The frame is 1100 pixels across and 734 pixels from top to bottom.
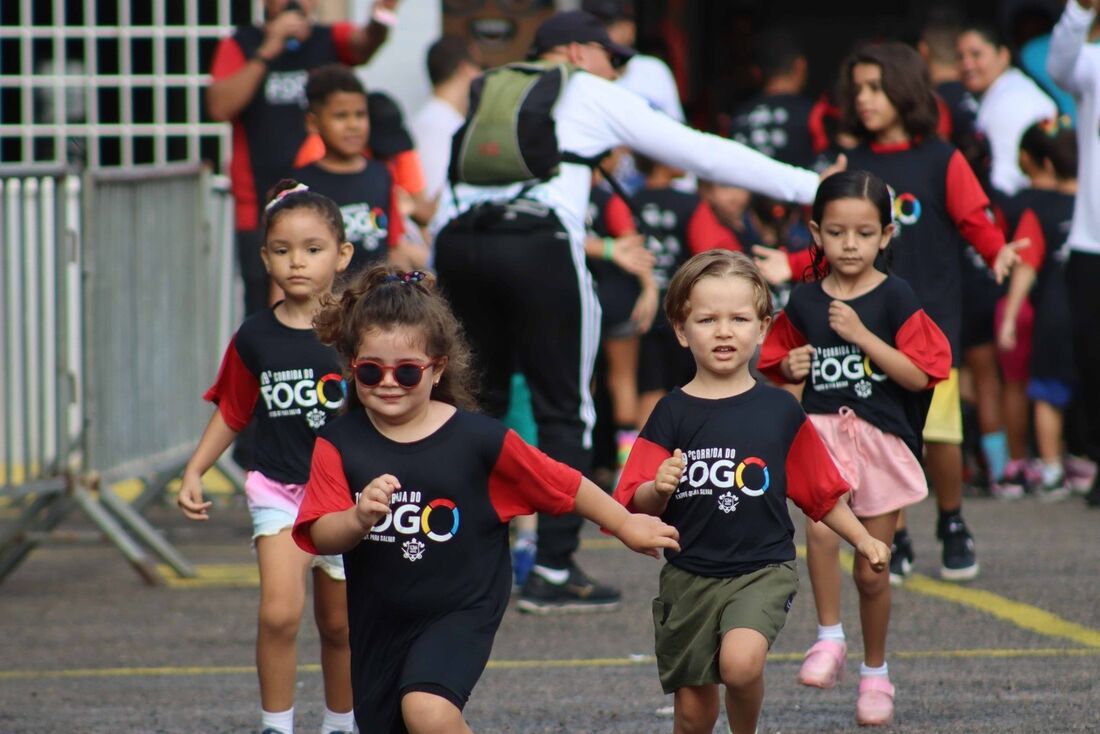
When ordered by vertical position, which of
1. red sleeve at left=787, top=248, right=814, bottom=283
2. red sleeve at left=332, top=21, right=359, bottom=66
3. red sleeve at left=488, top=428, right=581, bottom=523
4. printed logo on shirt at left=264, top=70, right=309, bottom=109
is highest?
red sleeve at left=332, top=21, right=359, bottom=66

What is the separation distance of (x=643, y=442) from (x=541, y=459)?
1.37ft

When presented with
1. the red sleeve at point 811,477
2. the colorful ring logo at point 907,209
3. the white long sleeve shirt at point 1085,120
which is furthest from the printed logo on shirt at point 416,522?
the white long sleeve shirt at point 1085,120

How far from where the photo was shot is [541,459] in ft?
14.3

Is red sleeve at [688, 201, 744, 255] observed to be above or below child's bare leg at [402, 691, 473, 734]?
above

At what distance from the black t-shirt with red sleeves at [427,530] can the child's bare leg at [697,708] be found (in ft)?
1.85

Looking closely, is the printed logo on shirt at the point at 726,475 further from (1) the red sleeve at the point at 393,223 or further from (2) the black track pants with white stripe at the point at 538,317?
(1) the red sleeve at the point at 393,223

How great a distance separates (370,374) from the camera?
4.33m

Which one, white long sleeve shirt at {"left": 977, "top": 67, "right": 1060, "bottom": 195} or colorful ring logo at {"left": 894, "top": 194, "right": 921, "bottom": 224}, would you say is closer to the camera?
colorful ring logo at {"left": 894, "top": 194, "right": 921, "bottom": 224}

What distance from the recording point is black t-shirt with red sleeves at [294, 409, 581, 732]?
4324 millimetres

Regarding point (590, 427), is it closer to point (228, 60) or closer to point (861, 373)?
point (861, 373)

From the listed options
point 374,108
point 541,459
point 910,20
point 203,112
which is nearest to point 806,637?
point 541,459

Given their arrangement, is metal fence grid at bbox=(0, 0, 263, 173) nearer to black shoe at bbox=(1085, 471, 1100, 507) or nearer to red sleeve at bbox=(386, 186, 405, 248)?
red sleeve at bbox=(386, 186, 405, 248)

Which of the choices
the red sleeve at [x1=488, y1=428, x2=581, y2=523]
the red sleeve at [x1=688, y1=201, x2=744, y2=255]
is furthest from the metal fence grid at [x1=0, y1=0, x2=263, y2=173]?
the red sleeve at [x1=488, y1=428, x2=581, y2=523]

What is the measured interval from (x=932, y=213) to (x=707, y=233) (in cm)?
318
